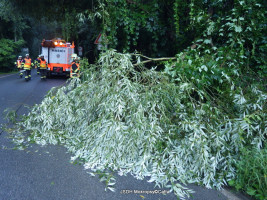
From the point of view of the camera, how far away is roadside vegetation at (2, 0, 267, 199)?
172 inches

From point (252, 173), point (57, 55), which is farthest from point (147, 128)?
point (57, 55)

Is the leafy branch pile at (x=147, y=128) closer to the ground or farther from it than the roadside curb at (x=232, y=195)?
farther from it

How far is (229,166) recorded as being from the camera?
434cm

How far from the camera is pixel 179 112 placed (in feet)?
17.2

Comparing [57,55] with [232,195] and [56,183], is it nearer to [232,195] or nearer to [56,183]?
[56,183]

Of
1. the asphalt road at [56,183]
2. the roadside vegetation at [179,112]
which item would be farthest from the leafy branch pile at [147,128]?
the asphalt road at [56,183]

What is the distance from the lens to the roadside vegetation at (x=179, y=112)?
4.36 m

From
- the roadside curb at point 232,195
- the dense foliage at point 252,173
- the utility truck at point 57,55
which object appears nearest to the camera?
the dense foliage at point 252,173

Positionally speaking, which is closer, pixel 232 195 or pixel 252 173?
pixel 252 173

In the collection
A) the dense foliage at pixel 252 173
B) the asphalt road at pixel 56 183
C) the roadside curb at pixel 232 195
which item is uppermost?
the dense foliage at pixel 252 173

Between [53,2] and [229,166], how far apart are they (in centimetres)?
911

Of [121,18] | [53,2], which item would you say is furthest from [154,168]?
[53,2]

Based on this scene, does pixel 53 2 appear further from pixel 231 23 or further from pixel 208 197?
pixel 208 197

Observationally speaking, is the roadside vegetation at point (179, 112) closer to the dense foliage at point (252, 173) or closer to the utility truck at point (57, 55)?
the dense foliage at point (252, 173)
